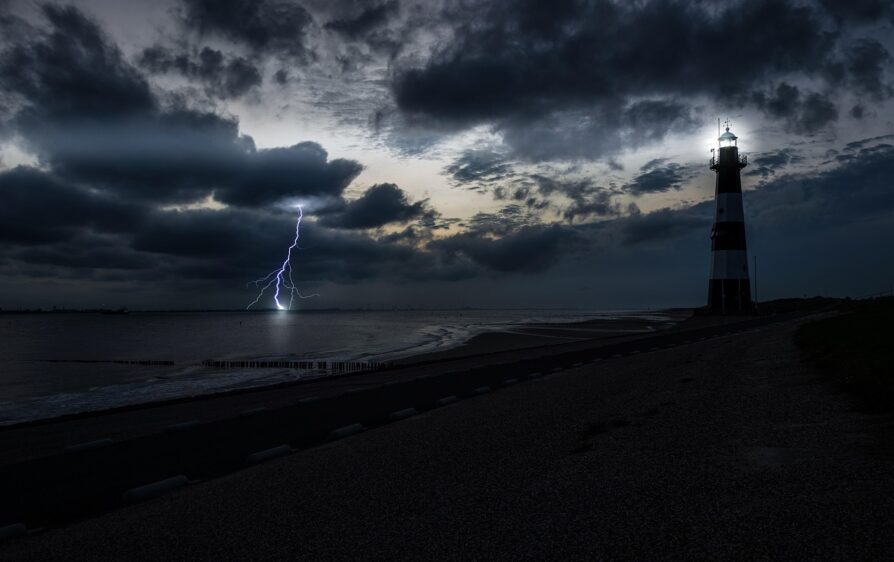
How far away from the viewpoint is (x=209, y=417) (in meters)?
12.1

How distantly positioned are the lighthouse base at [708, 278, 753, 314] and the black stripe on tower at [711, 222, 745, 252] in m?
3.52

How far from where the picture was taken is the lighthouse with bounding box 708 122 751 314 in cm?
5381

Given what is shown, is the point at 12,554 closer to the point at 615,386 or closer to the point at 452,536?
the point at 452,536

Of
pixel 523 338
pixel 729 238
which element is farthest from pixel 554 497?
pixel 729 238

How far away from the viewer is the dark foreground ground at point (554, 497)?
4.50 meters

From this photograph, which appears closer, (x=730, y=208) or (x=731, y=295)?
(x=730, y=208)

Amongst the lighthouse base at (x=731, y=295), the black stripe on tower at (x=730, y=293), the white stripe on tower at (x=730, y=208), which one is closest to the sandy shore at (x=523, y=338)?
the lighthouse base at (x=731, y=295)

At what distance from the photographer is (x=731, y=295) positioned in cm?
5538

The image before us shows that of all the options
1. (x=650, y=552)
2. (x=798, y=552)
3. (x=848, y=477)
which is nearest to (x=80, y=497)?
(x=650, y=552)

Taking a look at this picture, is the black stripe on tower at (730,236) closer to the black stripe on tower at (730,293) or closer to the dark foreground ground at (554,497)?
the black stripe on tower at (730,293)

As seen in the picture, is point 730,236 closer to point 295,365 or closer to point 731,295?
point 731,295

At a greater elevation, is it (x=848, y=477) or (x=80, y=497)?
(x=848, y=477)

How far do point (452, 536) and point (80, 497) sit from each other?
4.60 m

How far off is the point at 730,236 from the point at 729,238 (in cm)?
21
